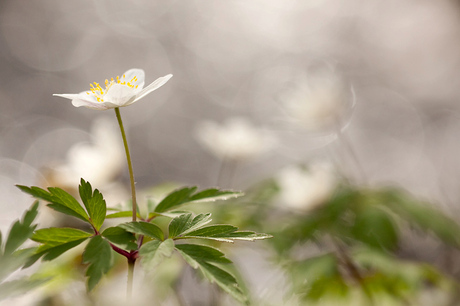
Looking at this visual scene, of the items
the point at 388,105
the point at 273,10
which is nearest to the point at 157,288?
the point at 388,105

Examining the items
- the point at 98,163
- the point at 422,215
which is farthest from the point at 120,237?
the point at 422,215

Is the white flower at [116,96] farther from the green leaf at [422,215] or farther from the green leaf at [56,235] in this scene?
the green leaf at [422,215]

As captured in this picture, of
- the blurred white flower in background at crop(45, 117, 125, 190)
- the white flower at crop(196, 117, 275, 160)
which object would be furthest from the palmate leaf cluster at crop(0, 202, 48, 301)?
the white flower at crop(196, 117, 275, 160)

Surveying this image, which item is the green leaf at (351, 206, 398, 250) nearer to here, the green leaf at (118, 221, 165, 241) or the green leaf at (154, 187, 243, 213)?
the green leaf at (154, 187, 243, 213)

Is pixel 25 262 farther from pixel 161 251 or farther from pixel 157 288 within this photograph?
pixel 157 288

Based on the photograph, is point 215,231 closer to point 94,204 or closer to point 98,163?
point 94,204

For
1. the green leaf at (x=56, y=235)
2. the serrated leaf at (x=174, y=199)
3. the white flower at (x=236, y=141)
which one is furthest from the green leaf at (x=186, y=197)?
the white flower at (x=236, y=141)

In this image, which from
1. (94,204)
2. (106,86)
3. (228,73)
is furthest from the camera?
(228,73)
